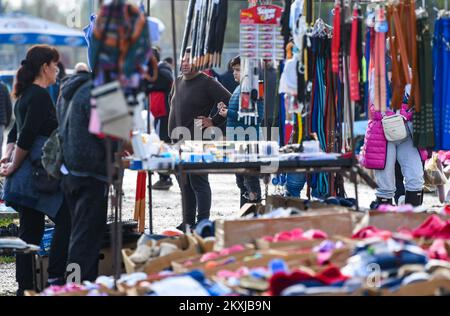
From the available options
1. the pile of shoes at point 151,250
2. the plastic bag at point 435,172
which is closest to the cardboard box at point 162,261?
the pile of shoes at point 151,250

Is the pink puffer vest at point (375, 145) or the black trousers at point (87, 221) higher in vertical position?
the pink puffer vest at point (375, 145)

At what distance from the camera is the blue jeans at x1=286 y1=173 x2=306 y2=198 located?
949cm

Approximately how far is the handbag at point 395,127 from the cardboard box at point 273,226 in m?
3.38

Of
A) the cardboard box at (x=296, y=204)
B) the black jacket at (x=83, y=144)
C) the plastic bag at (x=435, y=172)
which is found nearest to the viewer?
the cardboard box at (x=296, y=204)

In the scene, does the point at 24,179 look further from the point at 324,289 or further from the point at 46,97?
the point at 324,289

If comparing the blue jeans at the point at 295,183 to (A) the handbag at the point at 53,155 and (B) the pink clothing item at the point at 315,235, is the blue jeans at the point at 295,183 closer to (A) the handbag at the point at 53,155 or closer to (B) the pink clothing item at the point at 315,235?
(A) the handbag at the point at 53,155

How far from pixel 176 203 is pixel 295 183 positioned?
15.1 feet

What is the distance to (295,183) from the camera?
31.2 ft

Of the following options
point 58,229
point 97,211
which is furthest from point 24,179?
point 97,211

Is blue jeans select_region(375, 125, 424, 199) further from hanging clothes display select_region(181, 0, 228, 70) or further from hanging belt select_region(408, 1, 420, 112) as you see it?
hanging clothes display select_region(181, 0, 228, 70)

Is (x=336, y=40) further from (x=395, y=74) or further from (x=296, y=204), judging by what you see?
(x=296, y=204)

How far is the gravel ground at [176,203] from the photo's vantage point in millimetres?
11680

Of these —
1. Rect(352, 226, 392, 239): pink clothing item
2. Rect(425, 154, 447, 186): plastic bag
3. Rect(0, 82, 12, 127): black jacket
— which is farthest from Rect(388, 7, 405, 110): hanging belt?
Rect(0, 82, 12, 127): black jacket

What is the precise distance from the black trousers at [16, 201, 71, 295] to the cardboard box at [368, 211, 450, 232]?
110 inches
